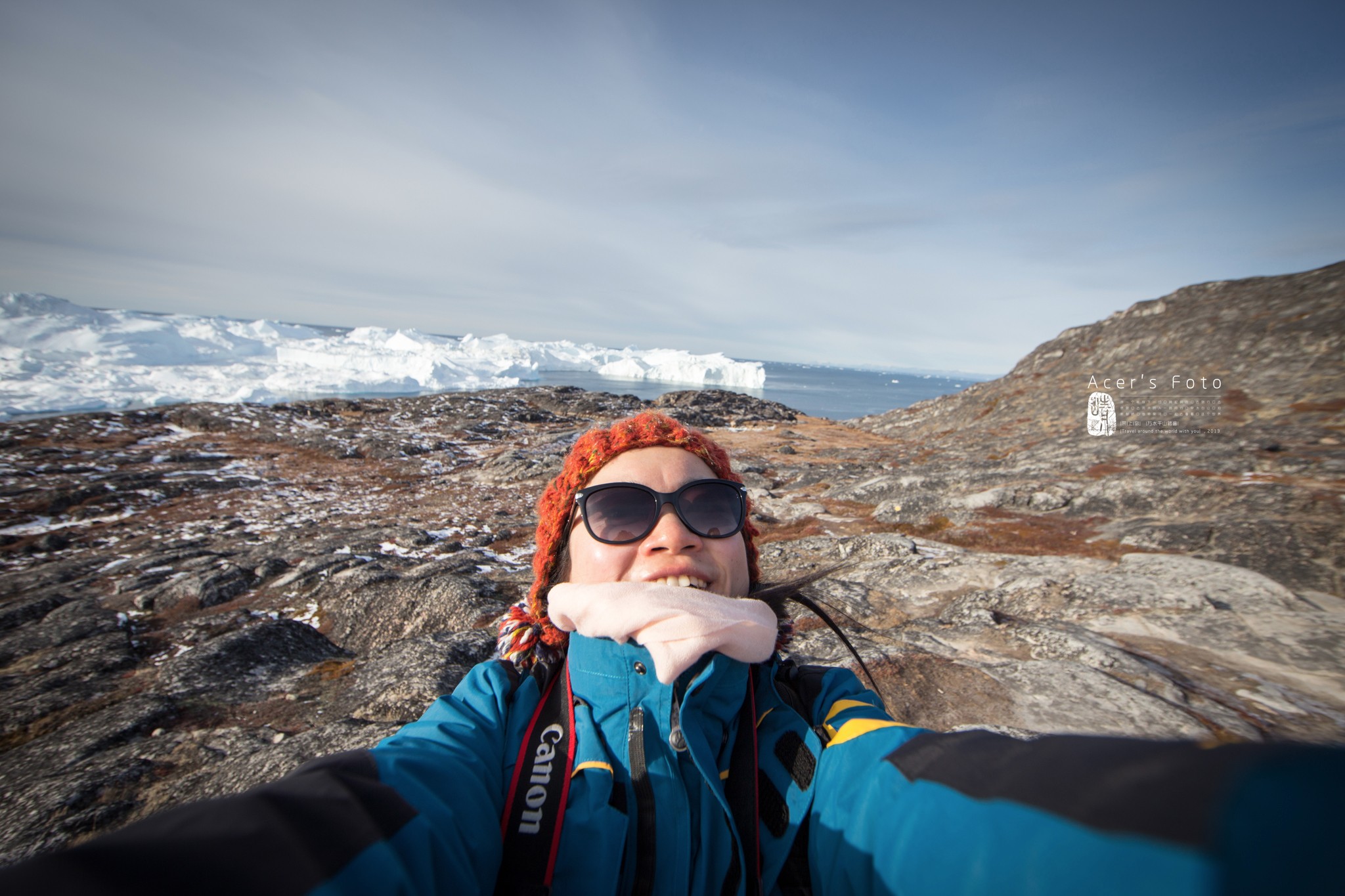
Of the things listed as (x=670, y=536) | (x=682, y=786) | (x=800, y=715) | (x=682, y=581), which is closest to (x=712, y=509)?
(x=670, y=536)

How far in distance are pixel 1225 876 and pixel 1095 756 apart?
0.82 ft

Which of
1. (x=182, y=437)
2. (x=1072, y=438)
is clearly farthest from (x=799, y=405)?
(x=182, y=437)

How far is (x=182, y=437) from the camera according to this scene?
2412 centimetres

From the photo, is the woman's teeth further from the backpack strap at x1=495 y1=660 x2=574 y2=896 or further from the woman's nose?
the backpack strap at x1=495 y1=660 x2=574 y2=896

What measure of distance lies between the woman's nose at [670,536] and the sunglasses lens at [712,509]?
39mm

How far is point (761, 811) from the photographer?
1841 mm

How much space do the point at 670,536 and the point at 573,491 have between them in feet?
2.35

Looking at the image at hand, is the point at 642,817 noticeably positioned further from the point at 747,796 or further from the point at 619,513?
the point at 619,513

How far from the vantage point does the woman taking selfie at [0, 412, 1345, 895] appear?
27.9 inches

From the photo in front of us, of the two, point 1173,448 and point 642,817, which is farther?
point 1173,448

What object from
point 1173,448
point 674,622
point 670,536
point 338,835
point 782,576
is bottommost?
point 782,576

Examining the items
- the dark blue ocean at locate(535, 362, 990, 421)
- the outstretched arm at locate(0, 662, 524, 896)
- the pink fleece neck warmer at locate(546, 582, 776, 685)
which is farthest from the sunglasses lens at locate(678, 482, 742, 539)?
the dark blue ocean at locate(535, 362, 990, 421)

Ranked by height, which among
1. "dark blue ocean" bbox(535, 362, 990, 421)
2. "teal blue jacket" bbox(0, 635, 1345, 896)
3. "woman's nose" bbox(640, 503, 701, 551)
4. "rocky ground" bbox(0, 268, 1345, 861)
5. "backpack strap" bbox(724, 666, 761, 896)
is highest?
"dark blue ocean" bbox(535, 362, 990, 421)

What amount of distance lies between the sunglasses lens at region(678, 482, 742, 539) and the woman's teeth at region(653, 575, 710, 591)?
21 centimetres
